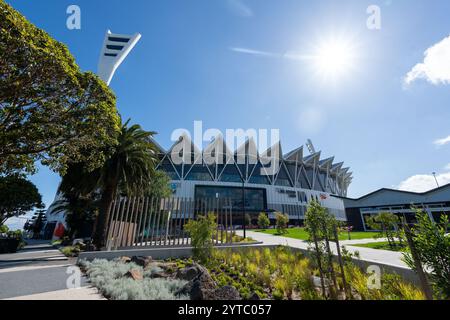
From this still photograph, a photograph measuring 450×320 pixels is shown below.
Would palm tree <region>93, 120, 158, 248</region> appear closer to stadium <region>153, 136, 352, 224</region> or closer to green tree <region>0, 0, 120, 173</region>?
green tree <region>0, 0, 120, 173</region>

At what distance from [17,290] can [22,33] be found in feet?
26.6

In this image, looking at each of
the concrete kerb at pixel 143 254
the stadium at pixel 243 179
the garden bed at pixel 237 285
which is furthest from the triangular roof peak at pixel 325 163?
the garden bed at pixel 237 285

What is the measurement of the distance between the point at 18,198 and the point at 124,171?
23.0m

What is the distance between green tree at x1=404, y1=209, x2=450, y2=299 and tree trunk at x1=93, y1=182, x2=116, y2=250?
46.1 ft

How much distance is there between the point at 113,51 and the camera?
79312mm

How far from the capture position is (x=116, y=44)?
80875mm

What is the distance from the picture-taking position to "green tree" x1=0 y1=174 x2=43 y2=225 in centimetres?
2459

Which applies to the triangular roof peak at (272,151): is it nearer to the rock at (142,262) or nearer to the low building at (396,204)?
the low building at (396,204)

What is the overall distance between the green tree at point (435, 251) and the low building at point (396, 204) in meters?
26.2

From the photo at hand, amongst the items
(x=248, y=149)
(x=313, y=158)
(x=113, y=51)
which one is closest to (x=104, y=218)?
(x=248, y=149)

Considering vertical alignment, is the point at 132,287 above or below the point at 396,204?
below

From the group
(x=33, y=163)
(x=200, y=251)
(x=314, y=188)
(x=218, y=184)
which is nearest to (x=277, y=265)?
(x=200, y=251)

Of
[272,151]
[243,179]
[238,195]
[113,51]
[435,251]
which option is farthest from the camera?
[113,51]

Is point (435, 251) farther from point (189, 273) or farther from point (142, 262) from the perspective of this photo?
point (142, 262)
